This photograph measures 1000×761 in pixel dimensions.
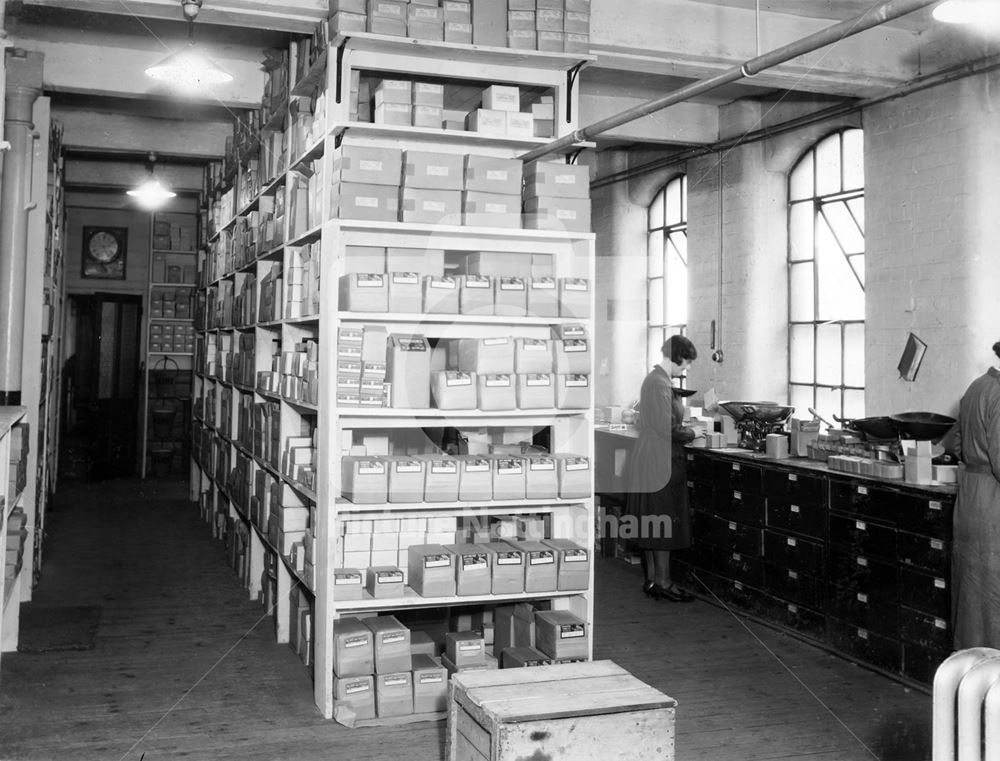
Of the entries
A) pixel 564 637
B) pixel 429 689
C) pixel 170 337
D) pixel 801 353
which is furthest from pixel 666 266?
pixel 170 337

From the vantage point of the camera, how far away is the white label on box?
13.9 feet

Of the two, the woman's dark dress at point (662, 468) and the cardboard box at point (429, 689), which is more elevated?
the woman's dark dress at point (662, 468)

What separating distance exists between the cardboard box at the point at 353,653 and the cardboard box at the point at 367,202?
69.6 inches

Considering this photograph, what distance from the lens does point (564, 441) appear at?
4.66 m

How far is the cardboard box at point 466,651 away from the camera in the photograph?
4398mm

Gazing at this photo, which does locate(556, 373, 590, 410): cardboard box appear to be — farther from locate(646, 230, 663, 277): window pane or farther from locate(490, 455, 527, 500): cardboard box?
locate(646, 230, 663, 277): window pane

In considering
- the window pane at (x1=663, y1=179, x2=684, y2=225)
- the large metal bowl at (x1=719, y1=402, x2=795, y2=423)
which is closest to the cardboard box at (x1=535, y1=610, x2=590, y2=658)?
the large metal bowl at (x1=719, y1=402, x2=795, y2=423)

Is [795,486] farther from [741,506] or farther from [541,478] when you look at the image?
[541,478]

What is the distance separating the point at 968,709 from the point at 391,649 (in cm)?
242

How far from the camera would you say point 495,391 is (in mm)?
4281

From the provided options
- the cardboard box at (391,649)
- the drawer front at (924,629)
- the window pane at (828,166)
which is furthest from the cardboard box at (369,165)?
the window pane at (828,166)

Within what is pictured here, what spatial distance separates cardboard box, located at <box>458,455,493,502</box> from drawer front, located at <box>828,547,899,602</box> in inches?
80.2

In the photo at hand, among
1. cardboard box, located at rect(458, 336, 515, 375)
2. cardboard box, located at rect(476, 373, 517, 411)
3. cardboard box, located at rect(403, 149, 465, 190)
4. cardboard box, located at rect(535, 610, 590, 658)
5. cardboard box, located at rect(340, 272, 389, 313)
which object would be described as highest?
cardboard box, located at rect(403, 149, 465, 190)

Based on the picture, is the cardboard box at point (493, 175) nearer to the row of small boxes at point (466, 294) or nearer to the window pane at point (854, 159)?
the row of small boxes at point (466, 294)
